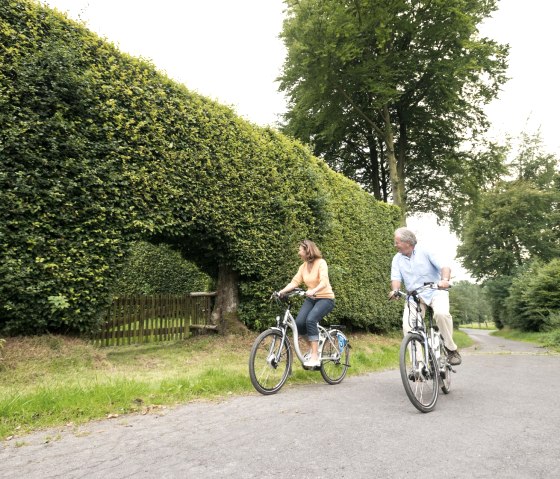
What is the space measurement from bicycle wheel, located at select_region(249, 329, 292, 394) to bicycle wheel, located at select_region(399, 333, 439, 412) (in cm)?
167

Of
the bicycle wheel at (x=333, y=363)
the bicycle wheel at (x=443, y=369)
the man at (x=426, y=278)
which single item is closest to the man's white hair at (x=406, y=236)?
the man at (x=426, y=278)

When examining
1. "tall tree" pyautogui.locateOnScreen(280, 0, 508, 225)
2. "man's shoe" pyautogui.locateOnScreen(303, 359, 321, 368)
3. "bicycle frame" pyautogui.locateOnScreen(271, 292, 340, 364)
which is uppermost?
"tall tree" pyautogui.locateOnScreen(280, 0, 508, 225)

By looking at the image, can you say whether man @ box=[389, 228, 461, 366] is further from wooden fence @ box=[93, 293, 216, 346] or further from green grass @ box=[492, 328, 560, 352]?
green grass @ box=[492, 328, 560, 352]

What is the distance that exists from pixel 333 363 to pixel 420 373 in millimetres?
2020

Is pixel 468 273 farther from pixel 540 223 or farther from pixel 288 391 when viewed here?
pixel 288 391

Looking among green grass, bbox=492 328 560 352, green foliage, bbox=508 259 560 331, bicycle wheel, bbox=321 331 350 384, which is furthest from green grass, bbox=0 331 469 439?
green foliage, bbox=508 259 560 331

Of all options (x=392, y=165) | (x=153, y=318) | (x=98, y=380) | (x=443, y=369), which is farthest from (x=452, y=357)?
(x=392, y=165)

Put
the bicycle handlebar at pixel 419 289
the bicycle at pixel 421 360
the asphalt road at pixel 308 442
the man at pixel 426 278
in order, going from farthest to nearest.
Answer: the man at pixel 426 278, the bicycle handlebar at pixel 419 289, the bicycle at pixel 421 360, the asphalt road at pixel 308 442

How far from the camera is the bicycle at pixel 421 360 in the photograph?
421cm

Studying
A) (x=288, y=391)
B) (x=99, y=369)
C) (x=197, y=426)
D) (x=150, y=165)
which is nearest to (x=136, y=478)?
(x=197, y=426)

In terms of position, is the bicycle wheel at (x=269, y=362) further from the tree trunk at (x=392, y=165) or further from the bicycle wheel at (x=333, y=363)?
the tree trunk at (x=392, y=165)

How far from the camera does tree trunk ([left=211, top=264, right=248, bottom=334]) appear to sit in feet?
29.8

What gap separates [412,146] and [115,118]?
19291 mm

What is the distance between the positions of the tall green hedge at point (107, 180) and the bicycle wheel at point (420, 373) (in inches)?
178
